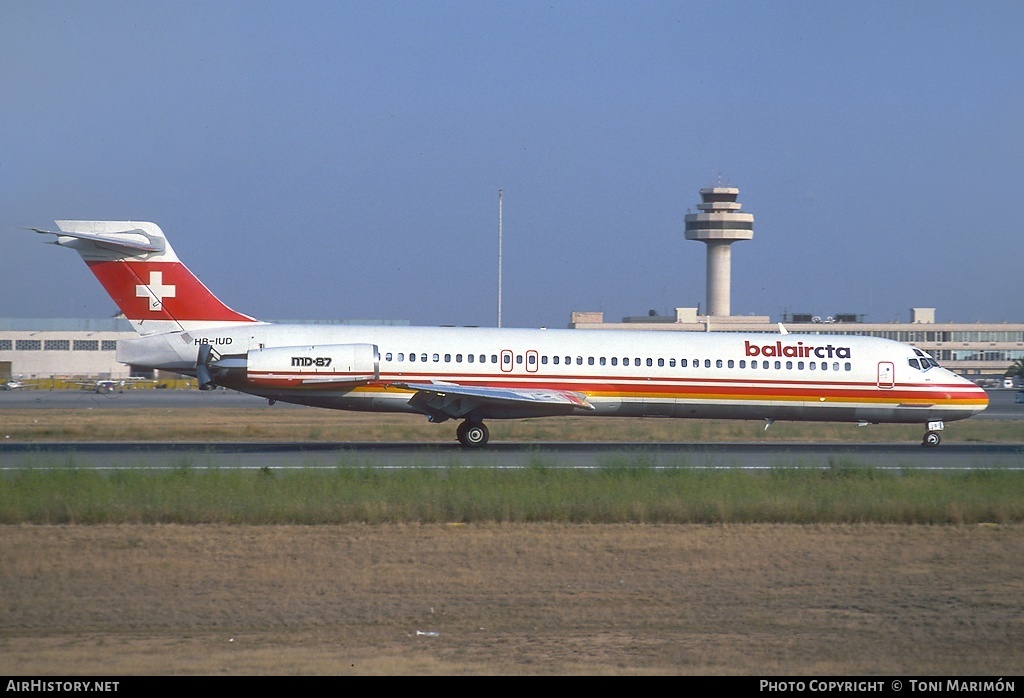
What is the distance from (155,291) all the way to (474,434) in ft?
25.7

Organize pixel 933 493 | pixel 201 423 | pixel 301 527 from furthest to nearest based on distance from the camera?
1. pixel 201 423
2. pixel 933 493
3. pixel 301 527

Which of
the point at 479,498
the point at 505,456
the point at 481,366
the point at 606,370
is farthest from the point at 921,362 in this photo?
the point at 479,498

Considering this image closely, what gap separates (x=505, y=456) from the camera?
21141mm

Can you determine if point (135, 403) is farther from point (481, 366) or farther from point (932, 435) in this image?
point (932, 435)

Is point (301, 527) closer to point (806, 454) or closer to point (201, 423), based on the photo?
point (806, 454)

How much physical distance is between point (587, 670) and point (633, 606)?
206cm

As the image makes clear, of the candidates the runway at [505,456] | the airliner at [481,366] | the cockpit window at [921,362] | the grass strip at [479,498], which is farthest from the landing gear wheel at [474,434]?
the cockpit window at [921,362]

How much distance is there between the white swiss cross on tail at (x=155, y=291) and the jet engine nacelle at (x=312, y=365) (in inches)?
92.4

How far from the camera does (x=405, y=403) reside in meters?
23.2

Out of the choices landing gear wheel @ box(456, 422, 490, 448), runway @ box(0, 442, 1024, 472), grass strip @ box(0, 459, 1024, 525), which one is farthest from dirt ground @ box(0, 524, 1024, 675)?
landing gear wheel @ box(456, 422, 490, 448)

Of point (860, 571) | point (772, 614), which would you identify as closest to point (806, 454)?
point (860, 571)

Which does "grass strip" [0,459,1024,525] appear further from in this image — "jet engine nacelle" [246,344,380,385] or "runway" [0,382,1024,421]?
"runway" [0,382,1024,421]

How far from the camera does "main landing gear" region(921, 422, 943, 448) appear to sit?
25.1 meters
